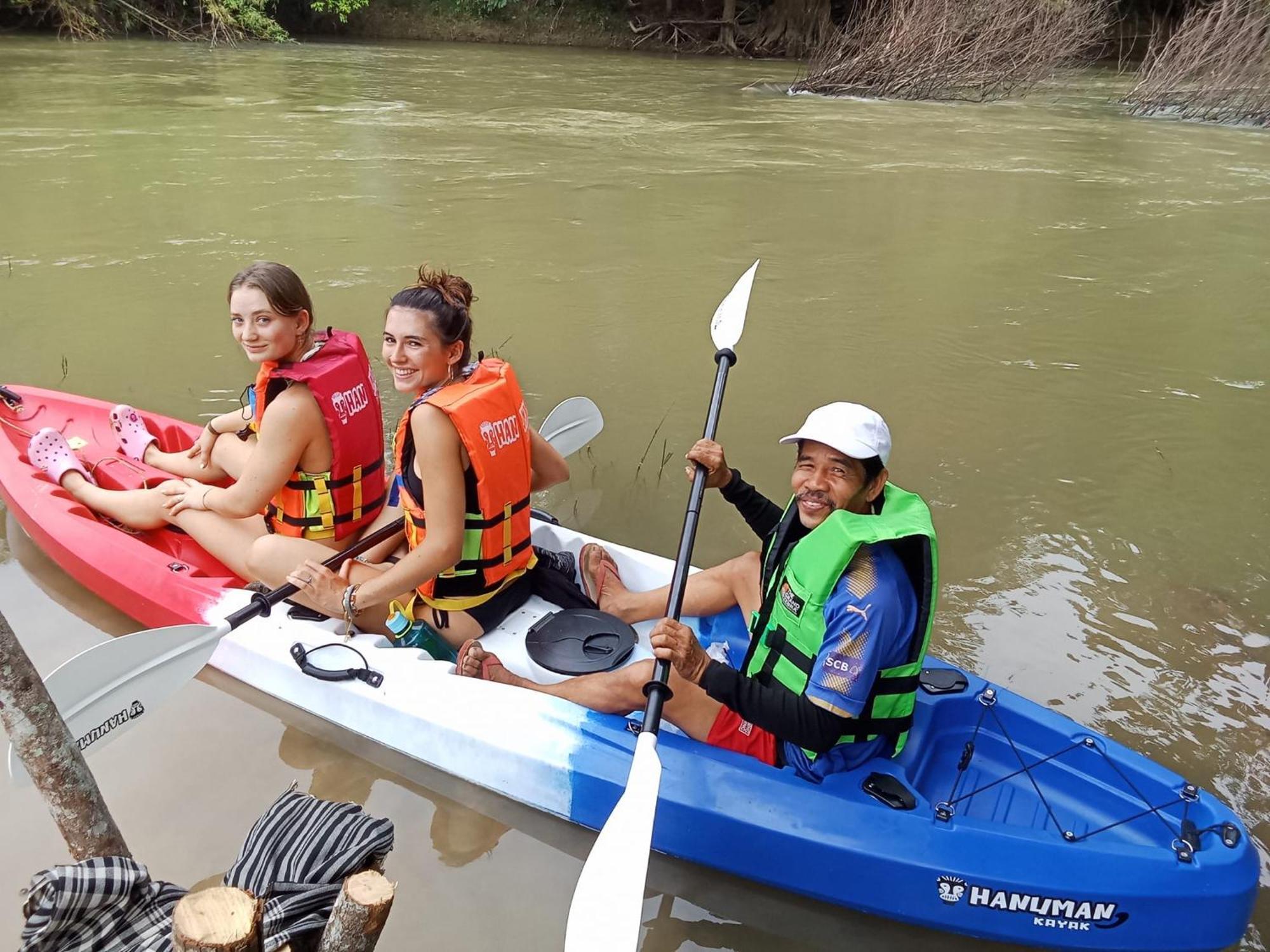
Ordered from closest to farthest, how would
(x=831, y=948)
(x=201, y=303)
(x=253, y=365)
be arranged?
(x=831, y=948) < (x=253, y=365) < (x=201, y=303)

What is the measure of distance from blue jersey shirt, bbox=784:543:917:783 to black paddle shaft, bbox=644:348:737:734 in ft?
1.07

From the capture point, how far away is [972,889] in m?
1.89

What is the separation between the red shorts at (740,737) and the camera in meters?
2.13

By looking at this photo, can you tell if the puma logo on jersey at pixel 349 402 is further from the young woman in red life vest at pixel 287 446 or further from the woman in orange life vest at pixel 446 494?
the woman in orange life vest at pixel 446 494

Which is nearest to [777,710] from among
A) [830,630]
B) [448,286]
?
[830,630]

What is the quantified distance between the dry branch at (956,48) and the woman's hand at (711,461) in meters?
11.0

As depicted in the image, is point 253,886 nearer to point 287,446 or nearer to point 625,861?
point 625,861

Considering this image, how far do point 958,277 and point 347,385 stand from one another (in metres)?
4.41

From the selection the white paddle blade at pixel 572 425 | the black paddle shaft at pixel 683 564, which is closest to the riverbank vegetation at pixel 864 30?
the white paddle blade at pixel 572 425

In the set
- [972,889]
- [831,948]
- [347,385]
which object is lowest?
[831,948]

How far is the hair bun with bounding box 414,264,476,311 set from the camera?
2.20 meters

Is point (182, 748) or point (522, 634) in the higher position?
point (522, 634)

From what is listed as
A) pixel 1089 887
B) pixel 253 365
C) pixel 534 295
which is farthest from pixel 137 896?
pixel 534 295

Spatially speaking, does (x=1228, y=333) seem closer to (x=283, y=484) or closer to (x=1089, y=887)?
(x=1089, y=887)
